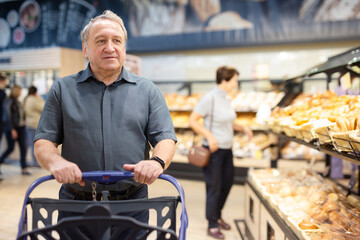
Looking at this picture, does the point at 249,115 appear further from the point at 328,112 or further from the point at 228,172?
the point at 328,112

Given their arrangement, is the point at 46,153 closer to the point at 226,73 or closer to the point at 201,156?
the point at 201,156

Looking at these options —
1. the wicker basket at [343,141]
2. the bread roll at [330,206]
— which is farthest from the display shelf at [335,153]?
the bread roll at [330,206]

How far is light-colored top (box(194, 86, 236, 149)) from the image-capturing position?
3252 mm

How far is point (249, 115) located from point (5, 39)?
6748 millimetres

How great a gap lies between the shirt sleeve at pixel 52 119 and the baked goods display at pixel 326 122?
132 centimetres

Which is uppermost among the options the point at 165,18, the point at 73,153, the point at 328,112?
the point at 165,18

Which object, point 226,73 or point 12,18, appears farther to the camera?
point 12,18

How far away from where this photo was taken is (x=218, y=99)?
330 cm

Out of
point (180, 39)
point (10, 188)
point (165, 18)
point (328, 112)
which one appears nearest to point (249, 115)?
point (180, 39)

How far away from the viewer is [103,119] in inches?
58.5

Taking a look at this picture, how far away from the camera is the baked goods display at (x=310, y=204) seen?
1801mm

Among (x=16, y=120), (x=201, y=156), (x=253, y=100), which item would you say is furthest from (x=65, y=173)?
(x=16, y=120)

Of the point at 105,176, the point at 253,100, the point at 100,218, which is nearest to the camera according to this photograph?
the point at 100,218

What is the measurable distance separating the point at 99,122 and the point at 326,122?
1276mm
